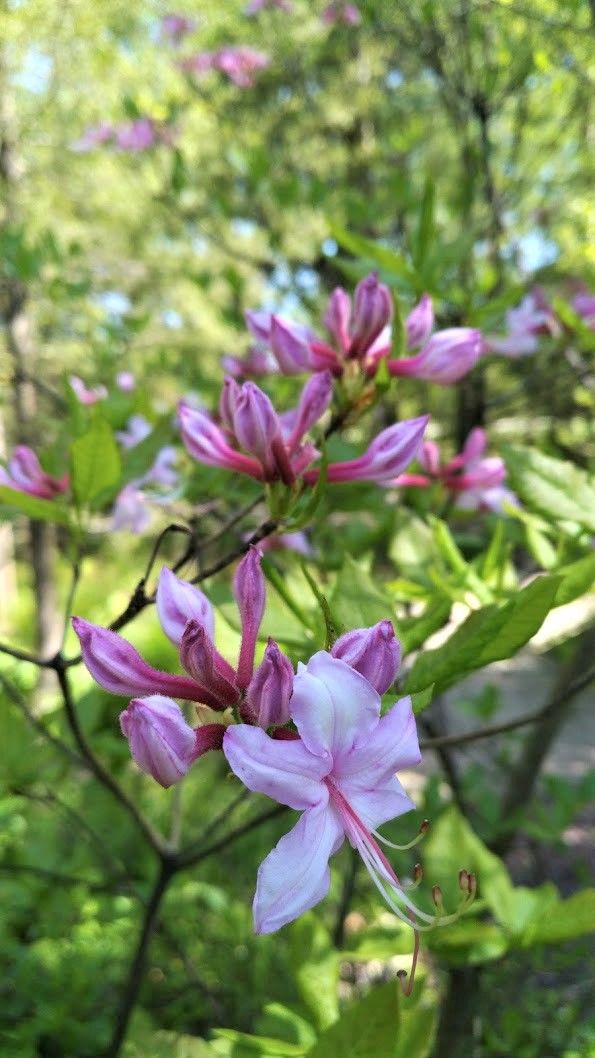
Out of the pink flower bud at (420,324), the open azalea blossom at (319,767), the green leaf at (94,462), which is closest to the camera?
the open azalea blossom at (319,767)

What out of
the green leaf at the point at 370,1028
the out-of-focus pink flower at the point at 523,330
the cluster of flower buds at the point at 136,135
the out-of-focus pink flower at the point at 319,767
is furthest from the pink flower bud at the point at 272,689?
the cluster of flower buds at the point at 136,135

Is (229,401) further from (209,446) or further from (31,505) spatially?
(31,505)

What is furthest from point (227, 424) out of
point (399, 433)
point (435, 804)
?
point (435, 804)

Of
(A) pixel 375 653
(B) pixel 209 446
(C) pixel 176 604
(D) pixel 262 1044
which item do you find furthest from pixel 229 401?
(D) pixel 262 1044

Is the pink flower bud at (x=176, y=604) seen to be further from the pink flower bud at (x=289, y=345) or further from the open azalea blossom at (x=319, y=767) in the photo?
the pink flower bud at (x=289, y=345)

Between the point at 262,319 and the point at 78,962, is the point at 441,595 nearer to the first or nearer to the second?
the point at 262,319
